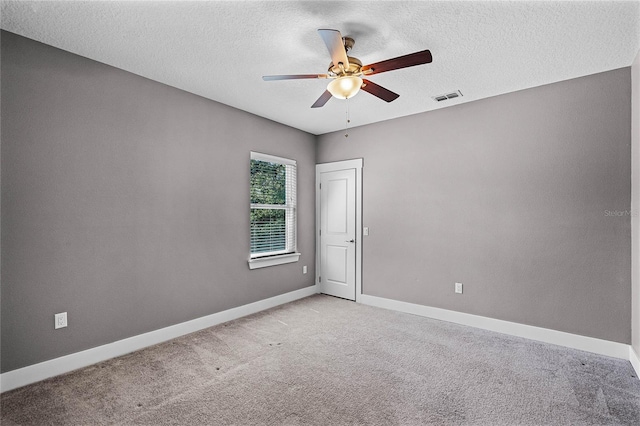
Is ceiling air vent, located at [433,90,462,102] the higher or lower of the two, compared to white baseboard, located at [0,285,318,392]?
higher

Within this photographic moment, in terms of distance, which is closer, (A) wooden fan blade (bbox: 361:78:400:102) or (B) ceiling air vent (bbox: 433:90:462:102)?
(A) wooden fan blade (bbox: 361:78:400:102)

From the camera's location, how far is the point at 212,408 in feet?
6.90

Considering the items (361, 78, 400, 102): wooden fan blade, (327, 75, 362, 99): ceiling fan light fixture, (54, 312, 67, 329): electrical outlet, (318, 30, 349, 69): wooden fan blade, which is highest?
(318, 30, 349, 69): wooden fan blade

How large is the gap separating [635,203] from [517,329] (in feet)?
5.31

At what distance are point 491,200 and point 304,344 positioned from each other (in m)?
2.64

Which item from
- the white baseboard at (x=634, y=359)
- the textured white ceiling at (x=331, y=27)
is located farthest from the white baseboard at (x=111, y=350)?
the white baseboard at (x=634, y=359)

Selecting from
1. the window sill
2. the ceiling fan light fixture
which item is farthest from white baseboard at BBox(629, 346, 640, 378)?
the window sill

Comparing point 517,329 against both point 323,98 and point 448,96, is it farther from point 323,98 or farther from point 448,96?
point 323,98

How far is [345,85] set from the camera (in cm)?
229

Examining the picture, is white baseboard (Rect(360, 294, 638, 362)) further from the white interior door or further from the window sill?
the window sill

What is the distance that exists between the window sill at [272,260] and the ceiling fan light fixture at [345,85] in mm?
2539

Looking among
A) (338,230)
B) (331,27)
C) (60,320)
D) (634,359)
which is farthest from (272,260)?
(634,359)

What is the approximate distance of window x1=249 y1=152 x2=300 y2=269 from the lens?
4.23 m

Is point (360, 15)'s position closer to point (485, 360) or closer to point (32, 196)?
point (32, 196)
